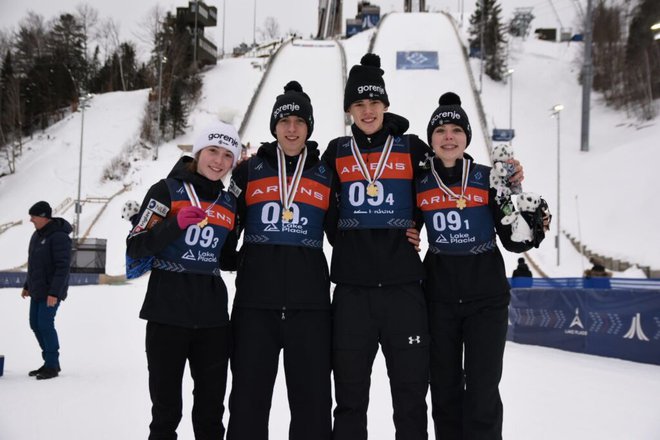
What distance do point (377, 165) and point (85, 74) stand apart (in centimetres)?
5406

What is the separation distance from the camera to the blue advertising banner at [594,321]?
6691mm

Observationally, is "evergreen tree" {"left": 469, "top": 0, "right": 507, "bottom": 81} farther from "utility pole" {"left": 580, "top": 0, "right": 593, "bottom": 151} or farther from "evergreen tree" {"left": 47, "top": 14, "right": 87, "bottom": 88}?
"evergreen tree" {"left": 47, "top": 14, "right": 87, "bottom": 88}

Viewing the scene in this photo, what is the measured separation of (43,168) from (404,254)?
32.2 meters

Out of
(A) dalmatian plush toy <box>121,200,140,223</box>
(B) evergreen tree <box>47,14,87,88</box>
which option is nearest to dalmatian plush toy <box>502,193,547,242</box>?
(A) dalmatian plush toy <box>121,200,140,223</box>

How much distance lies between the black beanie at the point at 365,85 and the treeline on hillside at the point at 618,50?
90.0ft

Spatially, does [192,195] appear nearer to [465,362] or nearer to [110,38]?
[465,362]

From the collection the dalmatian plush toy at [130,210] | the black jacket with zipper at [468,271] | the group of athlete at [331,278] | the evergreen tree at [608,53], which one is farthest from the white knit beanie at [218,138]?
the evergreen tree at [608,53]

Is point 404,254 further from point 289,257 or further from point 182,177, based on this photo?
point 182,177

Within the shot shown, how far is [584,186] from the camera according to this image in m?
21.8

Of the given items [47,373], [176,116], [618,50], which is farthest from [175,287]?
[618,50]

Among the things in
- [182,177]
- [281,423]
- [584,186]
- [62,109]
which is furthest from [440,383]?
[62,109]

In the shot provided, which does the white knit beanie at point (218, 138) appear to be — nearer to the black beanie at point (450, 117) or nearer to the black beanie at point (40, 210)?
the black beanie at point (450, 117)

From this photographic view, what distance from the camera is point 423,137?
76.1 feet

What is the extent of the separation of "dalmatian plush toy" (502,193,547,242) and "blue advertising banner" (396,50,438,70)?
3117cm
